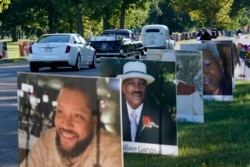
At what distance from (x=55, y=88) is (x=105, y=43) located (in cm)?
2596

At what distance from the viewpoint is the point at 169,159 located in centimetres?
745

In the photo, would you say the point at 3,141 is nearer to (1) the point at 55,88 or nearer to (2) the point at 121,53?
(1) the point at 55,88

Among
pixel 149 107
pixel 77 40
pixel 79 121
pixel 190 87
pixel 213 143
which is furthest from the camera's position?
Answer: pixel 77 40

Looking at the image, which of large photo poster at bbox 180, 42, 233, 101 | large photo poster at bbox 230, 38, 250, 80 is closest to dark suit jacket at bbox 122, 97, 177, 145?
large photo poster at bbox 180, 42, 233, 101

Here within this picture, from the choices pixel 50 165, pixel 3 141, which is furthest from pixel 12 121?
pixel 50 165

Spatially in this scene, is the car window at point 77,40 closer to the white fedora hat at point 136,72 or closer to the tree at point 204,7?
the white fedora hat at point 136,72

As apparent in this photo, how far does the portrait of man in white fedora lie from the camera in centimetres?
748

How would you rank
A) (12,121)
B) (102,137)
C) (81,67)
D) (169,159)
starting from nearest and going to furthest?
(102,137), (169,159), (12,121), (81,67)

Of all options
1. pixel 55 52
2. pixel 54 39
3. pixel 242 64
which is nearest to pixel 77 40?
pixel 54 39

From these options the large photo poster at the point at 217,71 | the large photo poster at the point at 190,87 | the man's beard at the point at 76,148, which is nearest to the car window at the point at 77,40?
the large photo poster at the point at 217,71

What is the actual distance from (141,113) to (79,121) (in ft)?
8.71

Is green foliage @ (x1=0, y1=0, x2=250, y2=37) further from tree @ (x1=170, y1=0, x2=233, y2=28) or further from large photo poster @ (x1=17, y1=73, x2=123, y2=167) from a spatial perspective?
large photo poster @ (x1=17, y1=73, x2=123, y2=167)

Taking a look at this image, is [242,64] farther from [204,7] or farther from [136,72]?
[204,7]

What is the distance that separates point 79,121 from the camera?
5.13 meters
